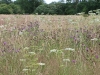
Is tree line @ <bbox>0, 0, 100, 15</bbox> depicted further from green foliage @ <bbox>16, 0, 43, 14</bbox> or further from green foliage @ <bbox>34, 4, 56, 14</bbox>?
green foliage @ <bbox>16, 0, 43, 14</bbox>

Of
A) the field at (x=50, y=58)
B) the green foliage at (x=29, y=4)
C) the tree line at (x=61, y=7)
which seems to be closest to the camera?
the field at (x=50, y=58)

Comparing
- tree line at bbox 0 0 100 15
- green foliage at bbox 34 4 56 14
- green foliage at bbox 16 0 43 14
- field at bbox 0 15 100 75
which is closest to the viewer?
field at bbox 0 15 100 75

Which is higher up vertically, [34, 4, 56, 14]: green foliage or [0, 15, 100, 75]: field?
[0, 15, 100, 75]: field

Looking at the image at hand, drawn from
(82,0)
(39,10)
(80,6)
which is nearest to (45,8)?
(39,10)

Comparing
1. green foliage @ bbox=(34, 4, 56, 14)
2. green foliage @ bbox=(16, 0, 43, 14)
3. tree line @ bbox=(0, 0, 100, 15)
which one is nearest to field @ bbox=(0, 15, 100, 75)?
tree line @ bbox=(0, 0, 100, 15)

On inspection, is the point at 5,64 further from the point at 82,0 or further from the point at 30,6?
the point at 30,6

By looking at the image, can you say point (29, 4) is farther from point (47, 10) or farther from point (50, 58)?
point (50, 58)

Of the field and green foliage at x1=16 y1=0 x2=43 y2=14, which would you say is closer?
the field

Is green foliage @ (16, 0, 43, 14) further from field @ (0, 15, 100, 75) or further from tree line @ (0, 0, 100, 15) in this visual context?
field @ (0, 15, 100, 75)

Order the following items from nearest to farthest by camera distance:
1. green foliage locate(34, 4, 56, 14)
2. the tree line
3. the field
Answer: the field < the tree line < green foliage locate(34, 4, 56, 14)

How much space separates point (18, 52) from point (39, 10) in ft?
133

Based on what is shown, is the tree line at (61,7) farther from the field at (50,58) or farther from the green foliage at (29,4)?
the field at (50,58)

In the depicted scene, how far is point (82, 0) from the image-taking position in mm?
50125

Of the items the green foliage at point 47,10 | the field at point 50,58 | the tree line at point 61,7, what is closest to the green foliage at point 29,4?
the tree line at point 61,7
